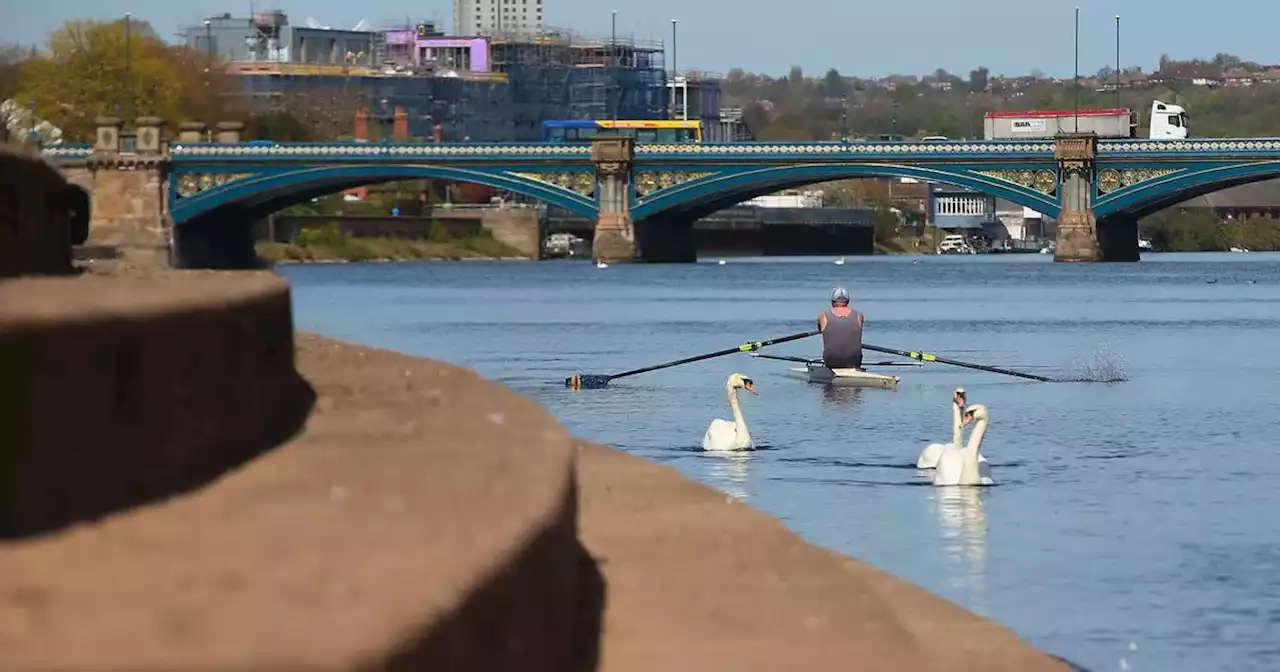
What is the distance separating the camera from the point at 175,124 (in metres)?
122

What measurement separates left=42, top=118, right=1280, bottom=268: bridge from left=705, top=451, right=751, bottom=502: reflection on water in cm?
7465

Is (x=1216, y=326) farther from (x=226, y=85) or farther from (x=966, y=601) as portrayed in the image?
(x=226, y=85)

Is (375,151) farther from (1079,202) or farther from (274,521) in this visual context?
(274,521)

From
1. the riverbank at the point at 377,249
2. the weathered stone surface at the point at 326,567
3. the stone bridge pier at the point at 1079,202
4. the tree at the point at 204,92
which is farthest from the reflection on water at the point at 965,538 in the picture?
the tree at the point at 204,92

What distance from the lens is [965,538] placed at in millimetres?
18141

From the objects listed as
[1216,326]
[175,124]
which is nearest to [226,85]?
[175,124]

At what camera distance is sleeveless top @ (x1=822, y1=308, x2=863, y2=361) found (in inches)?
1336

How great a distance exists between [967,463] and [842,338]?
1281 centimetres

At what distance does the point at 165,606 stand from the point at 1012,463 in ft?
73.5

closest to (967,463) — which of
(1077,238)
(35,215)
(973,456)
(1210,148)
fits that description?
(973,456)

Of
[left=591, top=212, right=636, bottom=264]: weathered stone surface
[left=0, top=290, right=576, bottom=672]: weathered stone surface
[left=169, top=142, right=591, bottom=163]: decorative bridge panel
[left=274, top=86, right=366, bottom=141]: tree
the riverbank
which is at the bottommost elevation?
the riverbank

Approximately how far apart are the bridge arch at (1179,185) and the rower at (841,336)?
215 ft

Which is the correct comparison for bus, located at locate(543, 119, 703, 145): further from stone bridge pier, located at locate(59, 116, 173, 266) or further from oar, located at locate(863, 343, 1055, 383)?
oar, located at locate(863, 343, 1055, 383)

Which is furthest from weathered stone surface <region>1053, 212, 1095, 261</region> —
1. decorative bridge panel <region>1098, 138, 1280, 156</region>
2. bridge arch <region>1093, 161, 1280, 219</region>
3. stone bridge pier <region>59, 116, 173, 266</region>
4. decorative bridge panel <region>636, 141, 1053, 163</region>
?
stone bridge pier <region>59, 116, 173, 266</region>
